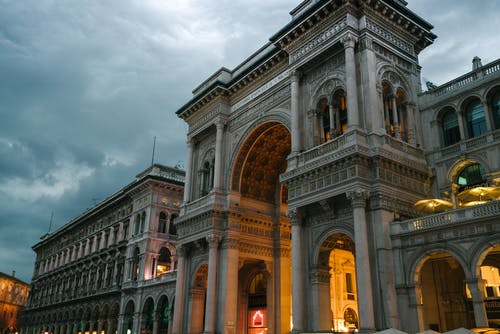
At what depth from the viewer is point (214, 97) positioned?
128ft

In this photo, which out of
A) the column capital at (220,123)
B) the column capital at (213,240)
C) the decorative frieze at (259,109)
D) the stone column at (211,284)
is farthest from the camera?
the column capital at (220,123)

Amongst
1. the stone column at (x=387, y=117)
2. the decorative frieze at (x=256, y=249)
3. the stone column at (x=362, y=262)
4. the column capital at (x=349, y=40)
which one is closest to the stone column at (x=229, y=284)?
the decorative frieze at (x=256, y=249)

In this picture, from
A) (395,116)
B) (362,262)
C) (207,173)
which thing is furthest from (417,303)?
(207,173)

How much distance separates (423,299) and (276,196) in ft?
54.9

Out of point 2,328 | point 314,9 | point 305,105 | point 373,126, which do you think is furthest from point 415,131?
point 2,328

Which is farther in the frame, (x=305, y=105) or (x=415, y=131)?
(x=305, y=105)

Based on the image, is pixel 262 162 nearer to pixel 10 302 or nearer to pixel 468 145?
pixel 468 145

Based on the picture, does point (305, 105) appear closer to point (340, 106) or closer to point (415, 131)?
point (340, 106)

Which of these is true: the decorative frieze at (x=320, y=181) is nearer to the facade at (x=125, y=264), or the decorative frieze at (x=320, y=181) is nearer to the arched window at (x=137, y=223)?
the facade at (x=125, y=264)

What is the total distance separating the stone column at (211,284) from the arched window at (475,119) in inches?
697

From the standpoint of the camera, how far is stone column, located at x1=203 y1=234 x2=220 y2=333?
32875mm

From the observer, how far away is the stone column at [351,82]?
26000 mm

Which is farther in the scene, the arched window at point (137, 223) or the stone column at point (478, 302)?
the arched window at point (137, 223)

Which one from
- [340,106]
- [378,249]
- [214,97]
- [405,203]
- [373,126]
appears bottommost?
[378,249]
